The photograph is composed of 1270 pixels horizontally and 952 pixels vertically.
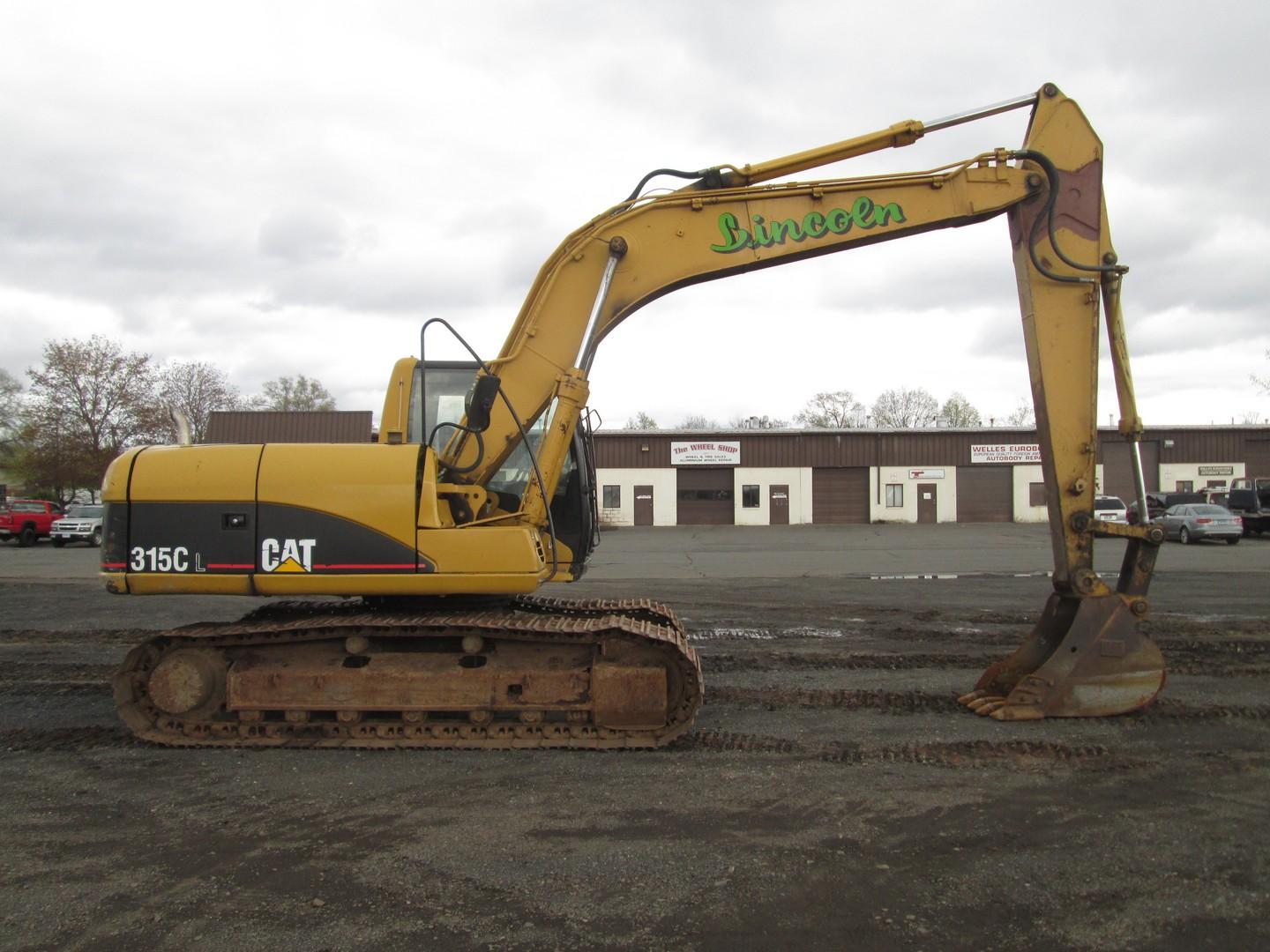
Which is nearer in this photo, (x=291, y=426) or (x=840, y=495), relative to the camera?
(x=291, y=426)

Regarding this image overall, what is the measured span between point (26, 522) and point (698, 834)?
37.8 metres

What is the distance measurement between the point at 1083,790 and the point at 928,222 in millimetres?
3994

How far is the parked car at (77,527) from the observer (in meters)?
32.7

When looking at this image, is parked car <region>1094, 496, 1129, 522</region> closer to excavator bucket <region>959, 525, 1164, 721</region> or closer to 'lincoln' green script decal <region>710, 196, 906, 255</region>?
excavator bucket <region>959, 525, 1164, 721</region>

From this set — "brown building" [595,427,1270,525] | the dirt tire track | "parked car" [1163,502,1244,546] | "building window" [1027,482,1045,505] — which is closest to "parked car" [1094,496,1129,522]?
"parked car" [1163,502,1244,546]

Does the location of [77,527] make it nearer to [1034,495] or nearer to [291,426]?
[291,426]

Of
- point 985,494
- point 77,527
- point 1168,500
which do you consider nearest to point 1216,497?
point 1168,500

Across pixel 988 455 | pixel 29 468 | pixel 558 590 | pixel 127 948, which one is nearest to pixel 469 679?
pixel 127 948

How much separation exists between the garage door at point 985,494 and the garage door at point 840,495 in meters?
4.68

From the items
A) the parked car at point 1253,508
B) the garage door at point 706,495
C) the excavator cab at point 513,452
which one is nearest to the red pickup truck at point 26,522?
the garage door at point 706,495

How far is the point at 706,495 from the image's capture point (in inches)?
1730

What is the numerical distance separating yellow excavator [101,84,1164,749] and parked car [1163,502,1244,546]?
24.5m

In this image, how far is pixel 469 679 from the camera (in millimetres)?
5832

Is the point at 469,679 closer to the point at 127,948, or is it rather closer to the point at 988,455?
the point at 127,948
